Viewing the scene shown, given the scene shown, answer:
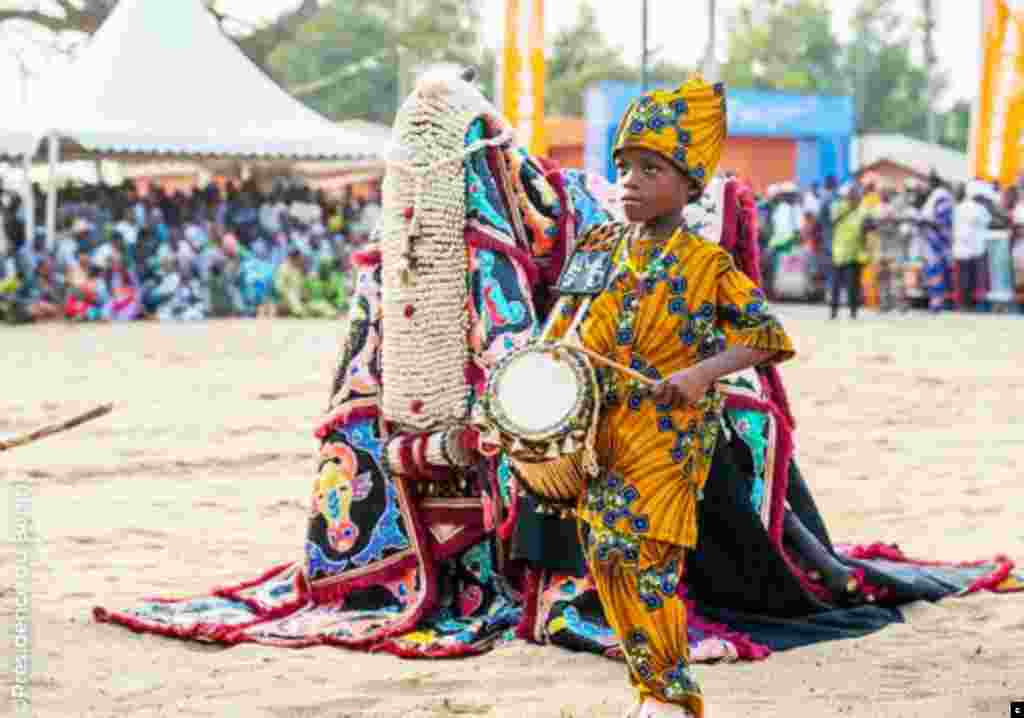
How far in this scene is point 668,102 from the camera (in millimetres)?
3908

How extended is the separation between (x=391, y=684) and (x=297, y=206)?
817 inches

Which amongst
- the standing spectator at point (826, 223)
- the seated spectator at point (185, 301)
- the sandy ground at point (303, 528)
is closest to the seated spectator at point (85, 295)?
the seated spectator at point (185, 301)

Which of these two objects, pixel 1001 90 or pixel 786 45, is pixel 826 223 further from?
pixel 786 45

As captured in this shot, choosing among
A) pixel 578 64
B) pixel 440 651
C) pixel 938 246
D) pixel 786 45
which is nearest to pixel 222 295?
pixel 938 246

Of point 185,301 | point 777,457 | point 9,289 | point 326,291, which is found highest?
point 777,457

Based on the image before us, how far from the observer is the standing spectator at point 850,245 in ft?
67.3

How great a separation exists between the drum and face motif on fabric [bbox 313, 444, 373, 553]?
183 centimetres

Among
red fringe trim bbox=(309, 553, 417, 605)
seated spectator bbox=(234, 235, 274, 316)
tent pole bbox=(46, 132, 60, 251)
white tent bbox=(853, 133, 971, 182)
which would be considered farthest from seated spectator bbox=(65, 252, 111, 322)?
white tent bbox=(853, 133, 971, 182)

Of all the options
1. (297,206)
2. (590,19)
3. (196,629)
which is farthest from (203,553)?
(590,19)

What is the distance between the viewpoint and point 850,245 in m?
20.5

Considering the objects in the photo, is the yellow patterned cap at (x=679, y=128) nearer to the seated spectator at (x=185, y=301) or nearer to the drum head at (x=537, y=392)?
the drum head at (x=537, y=392)

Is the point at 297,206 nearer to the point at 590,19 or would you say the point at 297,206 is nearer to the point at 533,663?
the point at 533,663

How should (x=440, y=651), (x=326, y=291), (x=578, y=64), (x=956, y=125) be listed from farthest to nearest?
(x=956, y=125), (x=578, y=64), (x=326, y=291), (x=440, y=651)

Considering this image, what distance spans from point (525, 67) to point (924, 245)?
17.9ft
